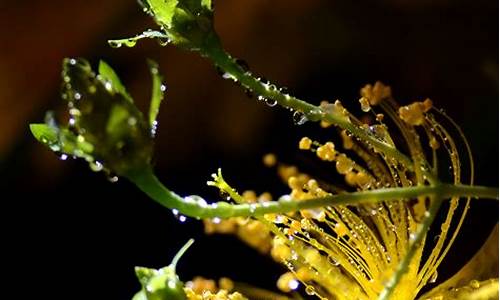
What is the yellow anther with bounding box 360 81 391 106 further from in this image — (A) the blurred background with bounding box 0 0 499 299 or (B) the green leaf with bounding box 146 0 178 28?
(A) the blurred background with bounding box 0 0 499 299

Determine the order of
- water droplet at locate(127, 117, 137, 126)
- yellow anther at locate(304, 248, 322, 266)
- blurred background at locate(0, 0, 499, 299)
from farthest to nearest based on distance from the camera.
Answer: blurred background at locate(0, 0, 499, 299)
yellow anther at locate(304, 248, 322, 266)
water droplet at locate(127, 117, 137, 126)

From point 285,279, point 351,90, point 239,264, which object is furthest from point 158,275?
point 351,90

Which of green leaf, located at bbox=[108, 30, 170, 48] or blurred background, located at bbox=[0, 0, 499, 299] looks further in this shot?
blurred background, located at bbox=[0, 0, 499, 299]

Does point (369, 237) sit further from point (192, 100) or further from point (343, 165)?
point (192, 100)

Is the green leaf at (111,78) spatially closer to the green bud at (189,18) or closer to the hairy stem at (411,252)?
the green bud at (189,18)

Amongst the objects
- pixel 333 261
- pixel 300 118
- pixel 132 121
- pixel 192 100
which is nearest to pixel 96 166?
pixel 132 121

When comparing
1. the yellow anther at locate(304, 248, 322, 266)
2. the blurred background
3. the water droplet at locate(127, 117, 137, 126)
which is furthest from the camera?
the blurred background

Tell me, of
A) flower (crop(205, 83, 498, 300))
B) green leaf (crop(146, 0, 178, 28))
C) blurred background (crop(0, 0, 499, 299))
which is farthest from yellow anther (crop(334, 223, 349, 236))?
blurred background (crop(0, 0, 499, 299))
